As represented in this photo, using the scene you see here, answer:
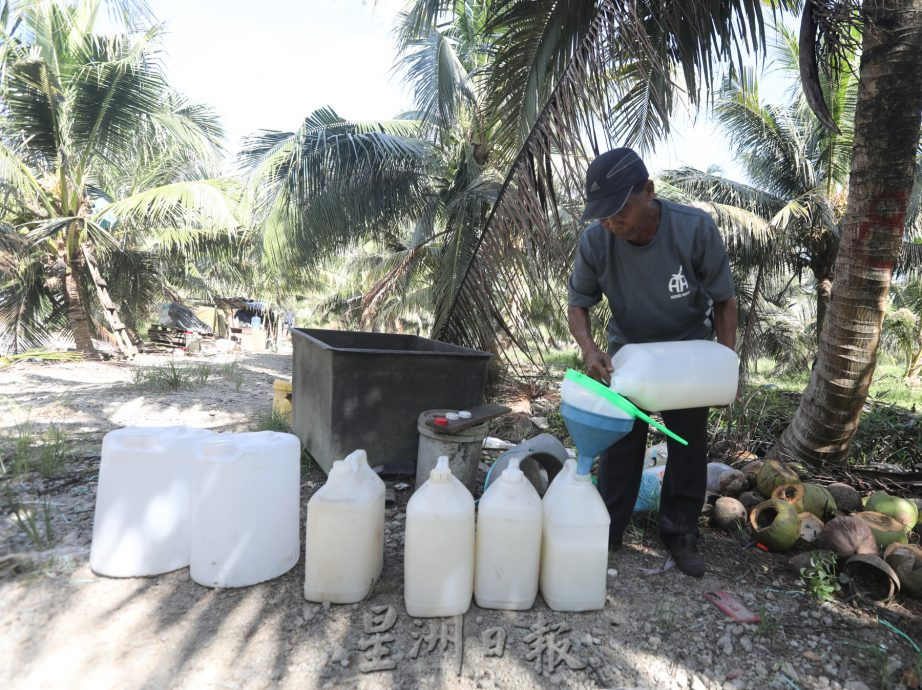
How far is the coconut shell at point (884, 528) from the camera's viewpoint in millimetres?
2361

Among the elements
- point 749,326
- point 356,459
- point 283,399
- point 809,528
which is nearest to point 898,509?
point 809,528

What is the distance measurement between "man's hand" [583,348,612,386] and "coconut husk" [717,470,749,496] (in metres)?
1.38

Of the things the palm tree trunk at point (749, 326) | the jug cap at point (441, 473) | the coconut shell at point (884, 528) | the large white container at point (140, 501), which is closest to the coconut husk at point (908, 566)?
the coconut shell at point (884, 528)

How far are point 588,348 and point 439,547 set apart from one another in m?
0.93

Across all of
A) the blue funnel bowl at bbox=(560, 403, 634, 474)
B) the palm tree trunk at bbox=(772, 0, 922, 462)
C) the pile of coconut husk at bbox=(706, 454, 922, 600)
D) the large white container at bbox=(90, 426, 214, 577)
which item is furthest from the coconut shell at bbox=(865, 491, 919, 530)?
the large white container at bbox=(90, 426, 214, 577)

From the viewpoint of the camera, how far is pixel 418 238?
10148 mm

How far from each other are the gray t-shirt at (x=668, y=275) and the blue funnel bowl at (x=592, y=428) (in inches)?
21.3

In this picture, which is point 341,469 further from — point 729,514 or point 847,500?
point 847,500

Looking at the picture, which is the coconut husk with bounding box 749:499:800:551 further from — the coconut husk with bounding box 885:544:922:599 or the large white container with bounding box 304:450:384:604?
the large white container with bounding box 304:450:384:604

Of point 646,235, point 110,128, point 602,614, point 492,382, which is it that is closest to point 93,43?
point 110,128

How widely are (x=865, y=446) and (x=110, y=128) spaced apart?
1248 cm

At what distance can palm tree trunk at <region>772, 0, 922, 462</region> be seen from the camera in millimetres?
3053

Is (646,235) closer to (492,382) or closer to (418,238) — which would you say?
(492,382)

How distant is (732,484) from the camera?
2990 millimetres
